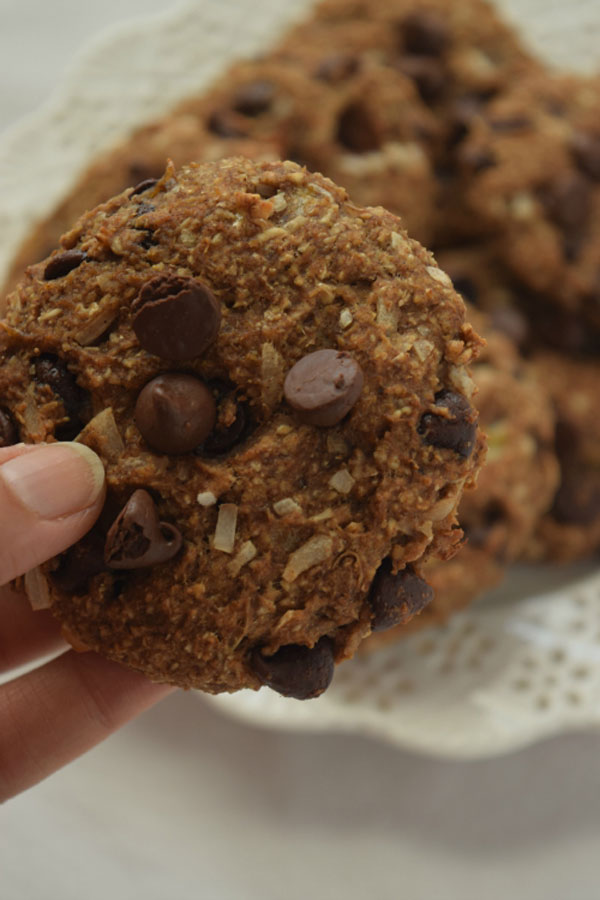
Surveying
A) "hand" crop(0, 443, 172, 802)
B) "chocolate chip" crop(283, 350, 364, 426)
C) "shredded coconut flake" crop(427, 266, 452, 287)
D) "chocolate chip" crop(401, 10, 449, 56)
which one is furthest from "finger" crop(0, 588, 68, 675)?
"chocolate chip" crop(401, 10, 449, 56)

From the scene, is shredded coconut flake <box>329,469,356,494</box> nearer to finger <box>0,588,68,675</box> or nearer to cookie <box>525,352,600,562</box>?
finger <box>0,588,68,675</box>

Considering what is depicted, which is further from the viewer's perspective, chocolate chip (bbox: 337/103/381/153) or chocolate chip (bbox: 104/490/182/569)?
chocolate chip (bbox: 337/103/381/153)

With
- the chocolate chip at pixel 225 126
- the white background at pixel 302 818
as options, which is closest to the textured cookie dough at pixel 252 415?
the chocolate chip at pixel 225 126

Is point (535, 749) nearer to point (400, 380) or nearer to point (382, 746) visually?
point (382, 746)

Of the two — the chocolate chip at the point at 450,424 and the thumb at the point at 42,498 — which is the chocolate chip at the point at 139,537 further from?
the chocolate chip at the point at 450,424

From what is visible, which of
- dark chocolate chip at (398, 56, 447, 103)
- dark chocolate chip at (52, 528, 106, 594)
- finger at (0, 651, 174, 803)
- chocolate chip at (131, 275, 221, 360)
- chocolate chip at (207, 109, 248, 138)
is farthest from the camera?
dark chocolate chip at (398, 56, 447, 103)

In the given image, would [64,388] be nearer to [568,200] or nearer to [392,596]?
[392,596]

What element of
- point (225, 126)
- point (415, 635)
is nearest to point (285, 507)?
point (415, 635)
